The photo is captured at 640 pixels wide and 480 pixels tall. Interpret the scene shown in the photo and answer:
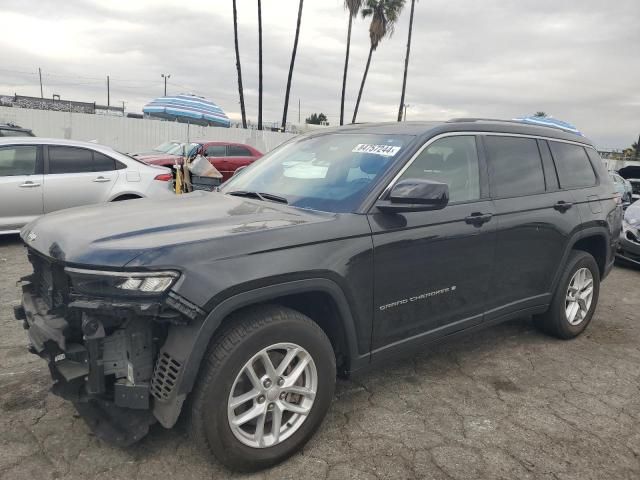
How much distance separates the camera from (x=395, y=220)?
288cm

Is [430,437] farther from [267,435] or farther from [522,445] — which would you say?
[267,435]

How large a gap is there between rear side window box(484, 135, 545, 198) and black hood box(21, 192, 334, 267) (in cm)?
151

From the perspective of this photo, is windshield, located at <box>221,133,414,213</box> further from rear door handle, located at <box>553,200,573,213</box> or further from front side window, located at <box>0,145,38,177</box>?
front side window, located at <box>0,145,38,177</box>

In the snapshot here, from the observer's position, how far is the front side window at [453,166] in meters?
3.18

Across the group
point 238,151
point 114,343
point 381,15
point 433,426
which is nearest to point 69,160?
point 114,343

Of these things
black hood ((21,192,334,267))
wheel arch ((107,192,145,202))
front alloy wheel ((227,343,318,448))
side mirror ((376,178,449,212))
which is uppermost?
side mirror ((376,178,449,212))

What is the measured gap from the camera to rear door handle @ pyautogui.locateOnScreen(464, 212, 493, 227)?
3.29 m

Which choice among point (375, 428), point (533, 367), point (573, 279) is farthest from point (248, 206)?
point (573, 279)

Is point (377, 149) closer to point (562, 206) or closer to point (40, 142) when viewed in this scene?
point (562, 206)

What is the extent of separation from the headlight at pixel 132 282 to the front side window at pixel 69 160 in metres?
5.73

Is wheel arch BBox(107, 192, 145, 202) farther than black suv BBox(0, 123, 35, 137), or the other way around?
black suv BBox(0, 123, 35, 137)

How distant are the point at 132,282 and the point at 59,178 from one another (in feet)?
18.9

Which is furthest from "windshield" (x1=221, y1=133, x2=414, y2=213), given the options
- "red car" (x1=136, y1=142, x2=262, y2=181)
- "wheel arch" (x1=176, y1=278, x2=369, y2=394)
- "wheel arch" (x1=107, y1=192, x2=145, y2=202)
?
"red car" (x1=136, y1=142, x2=262, y2=181)

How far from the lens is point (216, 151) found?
1391cm
